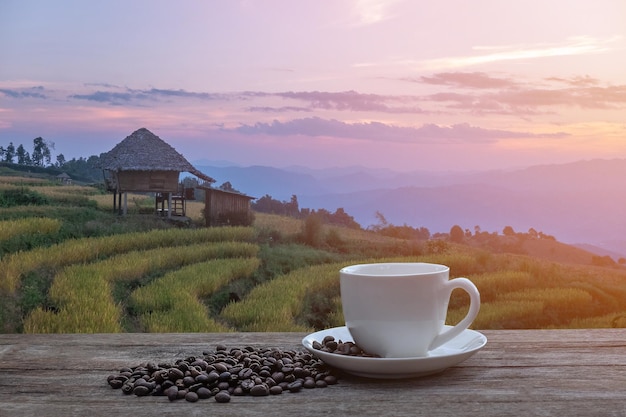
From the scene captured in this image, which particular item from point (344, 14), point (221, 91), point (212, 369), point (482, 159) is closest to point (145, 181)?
point (221, 91)

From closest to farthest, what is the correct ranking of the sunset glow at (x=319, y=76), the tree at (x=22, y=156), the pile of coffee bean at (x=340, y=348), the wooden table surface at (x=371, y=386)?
the wooden table surface at (x=371, y=386)
the pile of coffee bean at (x=340, y=348)
the sunset glow at (x=319, y=76)
the tree at (x=22, y=156)

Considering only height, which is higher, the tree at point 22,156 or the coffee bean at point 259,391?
the tree at point 22,156

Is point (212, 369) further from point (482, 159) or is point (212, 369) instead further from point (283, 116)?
point (482, 159)

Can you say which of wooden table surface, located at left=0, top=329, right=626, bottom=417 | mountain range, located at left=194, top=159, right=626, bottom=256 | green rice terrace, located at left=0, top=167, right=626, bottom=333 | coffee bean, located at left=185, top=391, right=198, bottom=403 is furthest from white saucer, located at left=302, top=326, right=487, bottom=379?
mountain range, located at left=194, top=159, right=626, bottom=256

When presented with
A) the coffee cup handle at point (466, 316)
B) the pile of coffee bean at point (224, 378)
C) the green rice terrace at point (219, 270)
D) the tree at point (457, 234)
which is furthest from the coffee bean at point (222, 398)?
the tree at point (457, 234)

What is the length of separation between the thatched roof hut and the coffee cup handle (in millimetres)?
2377

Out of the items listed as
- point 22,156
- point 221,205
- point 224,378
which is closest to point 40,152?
point 22,156

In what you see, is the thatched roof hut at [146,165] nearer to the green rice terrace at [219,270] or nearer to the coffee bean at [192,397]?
the green rice terrace at [219,270]

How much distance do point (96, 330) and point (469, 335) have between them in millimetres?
2040

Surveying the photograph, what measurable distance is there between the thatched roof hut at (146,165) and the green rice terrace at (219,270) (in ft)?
0.25

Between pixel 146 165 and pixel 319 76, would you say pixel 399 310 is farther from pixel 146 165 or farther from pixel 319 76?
pixel 146 165

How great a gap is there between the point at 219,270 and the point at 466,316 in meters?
2.19

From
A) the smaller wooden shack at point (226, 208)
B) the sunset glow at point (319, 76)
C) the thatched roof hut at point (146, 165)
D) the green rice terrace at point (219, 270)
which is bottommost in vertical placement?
the green rice terrace at point (219, 270)

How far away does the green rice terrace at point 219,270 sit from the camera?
3.29 m
